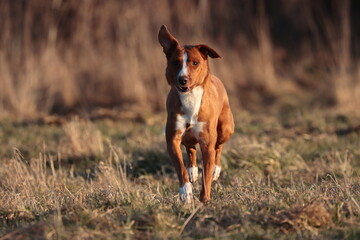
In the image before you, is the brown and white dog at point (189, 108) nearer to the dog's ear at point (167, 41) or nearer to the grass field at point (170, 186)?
the dog's ear at point (167, 41)

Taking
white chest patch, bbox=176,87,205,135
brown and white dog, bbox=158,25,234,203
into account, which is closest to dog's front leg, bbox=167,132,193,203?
brown and white dog, bbox=158,25,234,203

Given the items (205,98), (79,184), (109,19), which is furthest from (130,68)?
(205,98)

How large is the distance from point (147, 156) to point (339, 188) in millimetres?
3121

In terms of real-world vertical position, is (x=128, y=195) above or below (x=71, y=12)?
below

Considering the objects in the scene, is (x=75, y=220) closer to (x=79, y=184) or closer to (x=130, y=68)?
(x=79, y=184)

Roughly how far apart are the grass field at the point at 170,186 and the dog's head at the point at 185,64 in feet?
3.06

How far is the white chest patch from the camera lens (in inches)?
203

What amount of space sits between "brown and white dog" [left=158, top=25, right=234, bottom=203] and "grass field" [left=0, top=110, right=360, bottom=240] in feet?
0.95

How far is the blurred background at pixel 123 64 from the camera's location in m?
13.1

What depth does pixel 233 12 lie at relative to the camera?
18.8 metres

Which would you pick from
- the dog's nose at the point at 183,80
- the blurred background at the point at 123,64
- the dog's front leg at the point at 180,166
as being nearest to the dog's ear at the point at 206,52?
the dog's nose at the point at 183,80

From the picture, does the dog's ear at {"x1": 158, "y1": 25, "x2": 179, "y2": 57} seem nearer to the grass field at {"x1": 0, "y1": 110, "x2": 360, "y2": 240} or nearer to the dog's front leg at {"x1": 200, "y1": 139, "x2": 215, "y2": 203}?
the dog's front leg at {"x1": 200, "y1": 139, "x2": 215, "y2": 203}

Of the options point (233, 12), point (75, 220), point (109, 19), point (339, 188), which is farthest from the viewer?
point (233, 12)

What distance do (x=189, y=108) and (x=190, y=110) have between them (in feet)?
0.06
